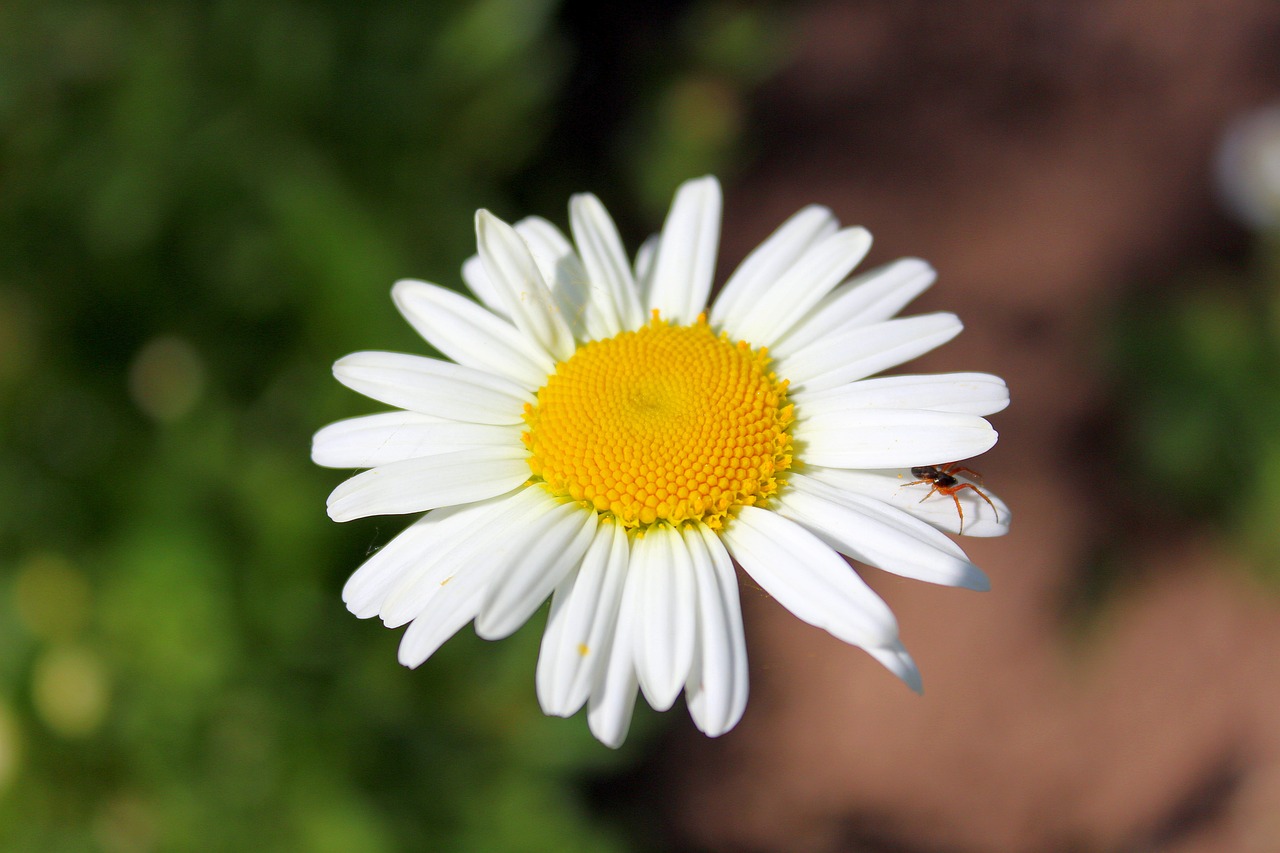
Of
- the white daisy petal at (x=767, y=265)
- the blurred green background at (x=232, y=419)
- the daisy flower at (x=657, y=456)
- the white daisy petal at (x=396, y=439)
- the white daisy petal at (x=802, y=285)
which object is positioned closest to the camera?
the daisy flower at (x=657, y=456)

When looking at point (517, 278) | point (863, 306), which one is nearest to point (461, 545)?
point (517, 278)

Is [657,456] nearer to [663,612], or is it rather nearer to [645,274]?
[663,612]

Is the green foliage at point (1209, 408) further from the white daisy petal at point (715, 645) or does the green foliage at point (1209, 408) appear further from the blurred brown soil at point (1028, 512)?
the white daisy petal at point (715, 645)

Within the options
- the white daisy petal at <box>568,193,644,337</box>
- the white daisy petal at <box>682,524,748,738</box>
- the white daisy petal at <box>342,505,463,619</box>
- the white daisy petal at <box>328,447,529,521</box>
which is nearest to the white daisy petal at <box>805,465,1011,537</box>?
the white daisy petal at <box>682,524,748,738</box>

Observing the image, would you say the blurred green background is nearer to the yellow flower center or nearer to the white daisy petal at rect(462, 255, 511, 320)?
the white daisy petal at rect(462, 255, 511, 320)

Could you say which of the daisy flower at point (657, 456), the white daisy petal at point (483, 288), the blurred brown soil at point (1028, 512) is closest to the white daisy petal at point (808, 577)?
the daisy flower at point (657, 456)

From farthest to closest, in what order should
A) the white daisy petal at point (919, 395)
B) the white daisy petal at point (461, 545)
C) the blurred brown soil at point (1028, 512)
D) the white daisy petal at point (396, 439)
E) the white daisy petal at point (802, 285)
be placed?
the blurred brown soil at point (1028, 512) < the white daisy petal at point (802, 285) < the white daisy petal at point (396, 439) < the white daisy petal at point (919, 395) < the white daisy petal at point (461, 545)
